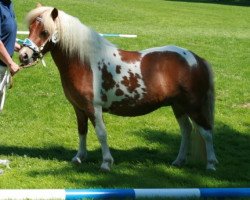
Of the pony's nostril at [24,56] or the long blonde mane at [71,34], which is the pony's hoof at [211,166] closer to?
the long blonde mane at [71,34]

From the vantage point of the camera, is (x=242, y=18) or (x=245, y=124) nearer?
(x=245, y=124)

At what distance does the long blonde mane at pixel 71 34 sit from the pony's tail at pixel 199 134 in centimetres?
140

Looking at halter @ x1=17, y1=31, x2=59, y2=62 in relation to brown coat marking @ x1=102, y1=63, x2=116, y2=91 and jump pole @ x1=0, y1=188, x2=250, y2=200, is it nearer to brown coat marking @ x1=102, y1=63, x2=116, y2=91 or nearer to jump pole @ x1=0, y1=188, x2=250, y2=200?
brown coat marking @ x1=102, y1=63, x2=116, y2=91

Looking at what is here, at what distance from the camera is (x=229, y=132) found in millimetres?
8227

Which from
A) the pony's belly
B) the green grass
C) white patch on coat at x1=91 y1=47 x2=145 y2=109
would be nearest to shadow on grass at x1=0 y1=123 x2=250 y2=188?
the green grass

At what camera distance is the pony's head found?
5.60 metres

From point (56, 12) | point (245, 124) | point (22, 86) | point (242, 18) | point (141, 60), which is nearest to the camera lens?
point (56, 12)

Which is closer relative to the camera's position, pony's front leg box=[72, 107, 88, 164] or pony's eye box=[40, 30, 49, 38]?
pony's eye box=[40, 30, 49, 38]

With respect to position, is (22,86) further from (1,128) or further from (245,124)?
(245,124)

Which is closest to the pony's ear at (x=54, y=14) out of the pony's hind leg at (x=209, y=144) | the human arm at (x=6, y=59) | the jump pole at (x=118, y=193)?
the human arm at (x=6, y=59)

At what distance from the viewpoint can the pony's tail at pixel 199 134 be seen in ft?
20.6

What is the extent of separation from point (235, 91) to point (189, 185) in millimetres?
5293

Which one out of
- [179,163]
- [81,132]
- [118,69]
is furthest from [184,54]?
[81,132]

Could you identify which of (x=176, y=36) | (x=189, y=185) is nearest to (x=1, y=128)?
(x=189, y=185)
